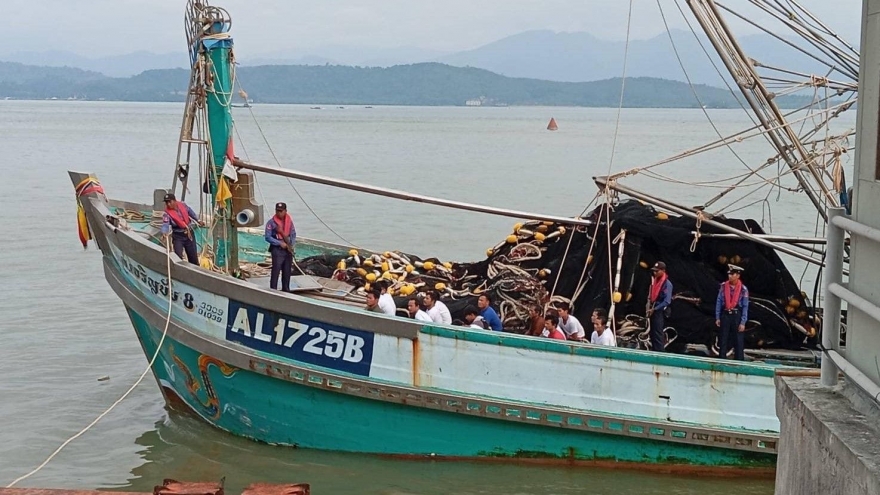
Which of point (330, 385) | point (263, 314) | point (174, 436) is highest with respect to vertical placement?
point (263, 314)

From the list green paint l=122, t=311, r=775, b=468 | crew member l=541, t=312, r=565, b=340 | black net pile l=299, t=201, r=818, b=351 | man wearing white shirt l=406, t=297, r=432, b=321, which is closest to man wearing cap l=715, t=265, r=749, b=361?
black net pile l=299, t=201, r=818, b=351

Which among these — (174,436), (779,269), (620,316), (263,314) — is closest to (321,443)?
(263,314)

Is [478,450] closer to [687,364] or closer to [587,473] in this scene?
[587,473]

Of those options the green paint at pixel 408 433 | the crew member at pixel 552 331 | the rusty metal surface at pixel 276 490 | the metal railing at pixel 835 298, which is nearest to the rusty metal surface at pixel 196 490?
the rusty metal surface at pixel 276 490

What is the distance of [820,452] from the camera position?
141 inches

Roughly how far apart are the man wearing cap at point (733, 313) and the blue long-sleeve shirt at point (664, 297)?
437mm

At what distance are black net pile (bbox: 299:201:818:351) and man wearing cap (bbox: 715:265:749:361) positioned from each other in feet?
1.04

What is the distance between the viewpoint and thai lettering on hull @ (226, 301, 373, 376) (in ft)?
28.3

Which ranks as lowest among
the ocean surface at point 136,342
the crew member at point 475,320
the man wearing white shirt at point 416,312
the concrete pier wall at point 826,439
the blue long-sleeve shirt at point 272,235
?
the ocean surface at point 136,342

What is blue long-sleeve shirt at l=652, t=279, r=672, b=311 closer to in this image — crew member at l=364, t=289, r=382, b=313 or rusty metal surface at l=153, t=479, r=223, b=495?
crew member at l=364, t=289, r=382, b=313

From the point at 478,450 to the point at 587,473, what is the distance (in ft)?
3.27

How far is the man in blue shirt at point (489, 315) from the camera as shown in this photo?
904cm

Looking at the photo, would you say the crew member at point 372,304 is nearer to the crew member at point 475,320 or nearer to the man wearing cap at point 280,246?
the crew member at point 475,320

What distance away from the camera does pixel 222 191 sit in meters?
9.68
